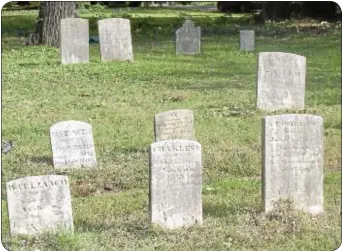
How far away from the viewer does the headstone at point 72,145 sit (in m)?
8.84

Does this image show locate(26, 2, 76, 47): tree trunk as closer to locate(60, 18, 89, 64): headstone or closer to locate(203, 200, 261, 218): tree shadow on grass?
locate(60, 18, 89, 64): headstone

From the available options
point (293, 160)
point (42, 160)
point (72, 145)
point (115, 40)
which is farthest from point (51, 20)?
point (293, 160)

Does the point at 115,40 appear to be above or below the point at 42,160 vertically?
above

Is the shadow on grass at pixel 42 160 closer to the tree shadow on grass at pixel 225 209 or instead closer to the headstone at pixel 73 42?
the tree shadow on grass at pixel 225 209

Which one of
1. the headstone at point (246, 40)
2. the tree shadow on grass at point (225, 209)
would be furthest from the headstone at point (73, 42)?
the tree shadow on grass at point (225, 209)

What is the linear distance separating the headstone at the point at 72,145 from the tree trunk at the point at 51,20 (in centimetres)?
1211

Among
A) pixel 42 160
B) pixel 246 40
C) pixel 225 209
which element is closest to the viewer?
pixel 225 209

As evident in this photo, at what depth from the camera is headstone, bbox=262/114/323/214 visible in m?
6.88

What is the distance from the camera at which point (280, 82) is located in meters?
11.8

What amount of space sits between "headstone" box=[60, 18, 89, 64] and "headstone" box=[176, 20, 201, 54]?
105 inches

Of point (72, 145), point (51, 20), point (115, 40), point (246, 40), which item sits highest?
point (51, 20)

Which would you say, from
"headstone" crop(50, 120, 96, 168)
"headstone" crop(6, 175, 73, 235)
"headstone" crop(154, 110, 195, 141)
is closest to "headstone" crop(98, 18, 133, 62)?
"headstone" crop(154, 110, 195, 141)

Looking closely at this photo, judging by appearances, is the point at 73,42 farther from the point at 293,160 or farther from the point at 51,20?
the point at 293,160

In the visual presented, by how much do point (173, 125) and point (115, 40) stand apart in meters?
8.91
